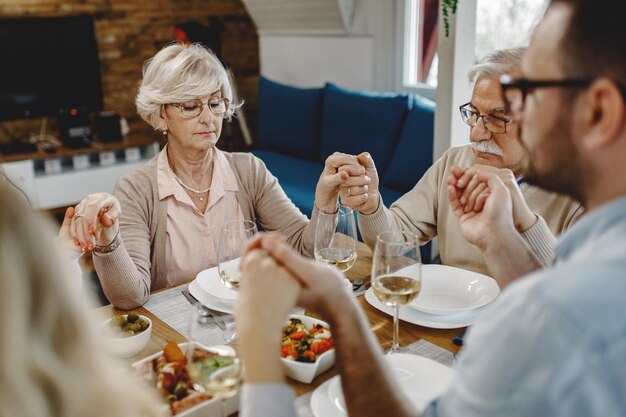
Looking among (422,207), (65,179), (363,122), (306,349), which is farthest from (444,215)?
(65,179)

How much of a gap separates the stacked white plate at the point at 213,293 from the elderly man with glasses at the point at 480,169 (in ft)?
1.51

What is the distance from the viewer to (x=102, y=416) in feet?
2.10

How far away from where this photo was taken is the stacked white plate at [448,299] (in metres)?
1.30

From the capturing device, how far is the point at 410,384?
3.56 ft

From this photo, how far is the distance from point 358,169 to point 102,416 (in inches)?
45.4

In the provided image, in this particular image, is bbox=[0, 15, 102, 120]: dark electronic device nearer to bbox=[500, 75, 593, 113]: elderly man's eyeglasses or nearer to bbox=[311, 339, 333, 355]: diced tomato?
bbox=[311, 339, 333, 355]: diced tomato

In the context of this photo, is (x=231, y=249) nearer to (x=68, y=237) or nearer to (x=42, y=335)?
(x=68, y=237)

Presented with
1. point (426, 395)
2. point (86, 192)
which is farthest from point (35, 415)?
point (86, 192)

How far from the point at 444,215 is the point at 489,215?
554 millimetres

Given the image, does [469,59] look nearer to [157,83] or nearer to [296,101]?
[157,83]

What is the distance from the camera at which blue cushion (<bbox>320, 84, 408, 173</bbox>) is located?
11.8 feet

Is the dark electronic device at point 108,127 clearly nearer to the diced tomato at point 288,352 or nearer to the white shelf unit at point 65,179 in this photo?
the white shelf unit at point 65,179

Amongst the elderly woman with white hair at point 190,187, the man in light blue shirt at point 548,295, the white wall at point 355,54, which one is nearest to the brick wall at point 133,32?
the white wall at point 355,54

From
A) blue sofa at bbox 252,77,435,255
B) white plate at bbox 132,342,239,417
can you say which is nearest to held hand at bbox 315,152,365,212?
white plate at bbox 132,342,239,417
